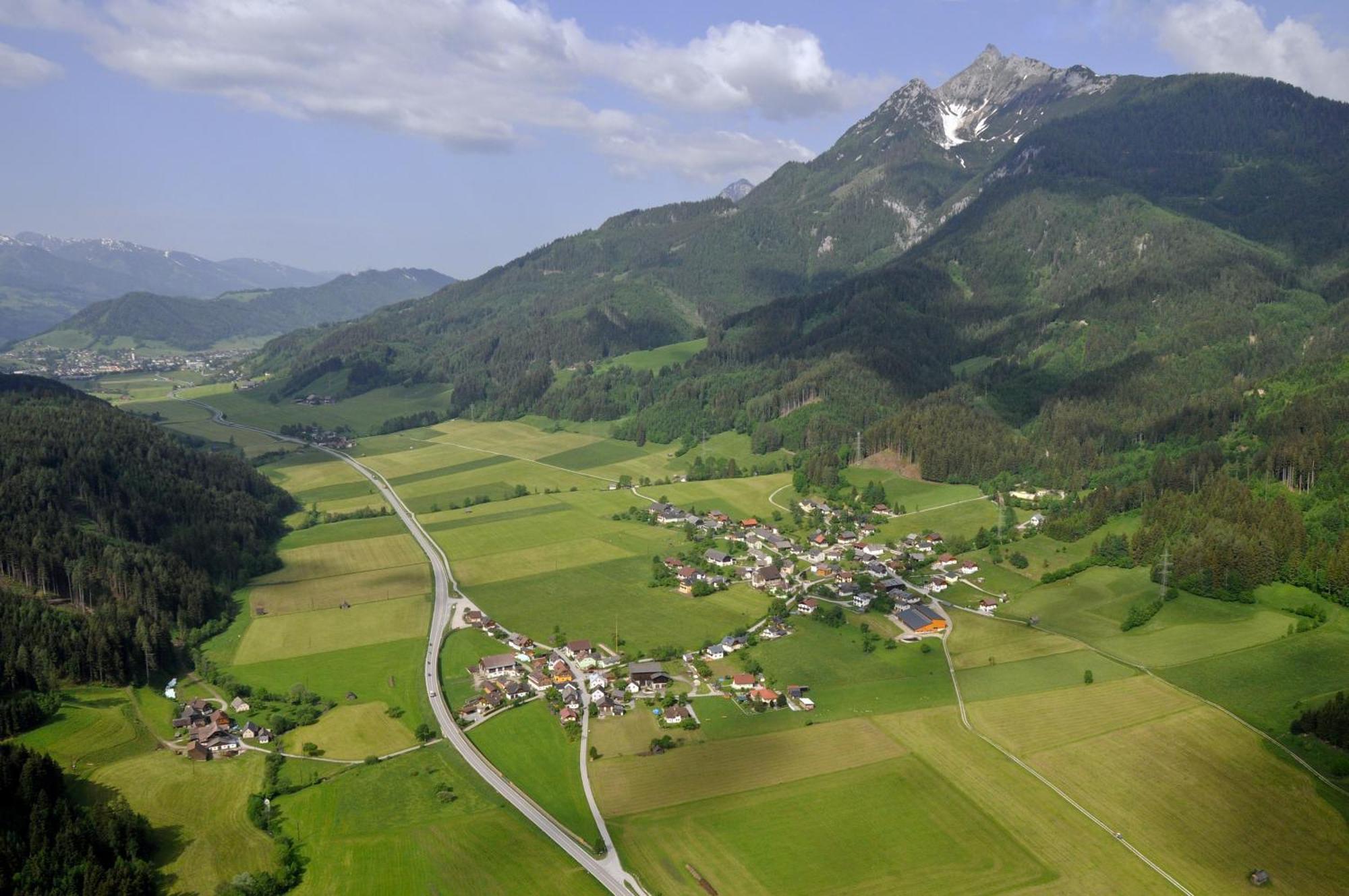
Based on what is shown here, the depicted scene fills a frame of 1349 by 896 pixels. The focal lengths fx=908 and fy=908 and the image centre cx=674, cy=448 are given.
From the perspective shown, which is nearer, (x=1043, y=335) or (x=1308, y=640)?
(x=1308, y=640)

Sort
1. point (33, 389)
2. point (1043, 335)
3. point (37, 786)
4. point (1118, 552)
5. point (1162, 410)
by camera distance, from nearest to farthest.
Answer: point (37, 786)
point (1118, 552)
point (1162, 410)
point (33, 389)
point (1043, 335)

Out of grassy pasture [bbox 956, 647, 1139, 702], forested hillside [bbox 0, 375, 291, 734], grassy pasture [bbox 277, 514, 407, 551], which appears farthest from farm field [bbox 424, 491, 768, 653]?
forested hillside [bbox 0, 375, 291, 734]

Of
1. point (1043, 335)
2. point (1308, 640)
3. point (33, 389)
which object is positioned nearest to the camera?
point (1308, 640)

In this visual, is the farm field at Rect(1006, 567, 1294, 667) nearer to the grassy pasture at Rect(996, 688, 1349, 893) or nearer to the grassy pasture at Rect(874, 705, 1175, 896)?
the grassy pasture at Rect(996, 688, 1349, 893)

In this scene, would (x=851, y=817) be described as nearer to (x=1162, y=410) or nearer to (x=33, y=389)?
(x=1162, y=410)

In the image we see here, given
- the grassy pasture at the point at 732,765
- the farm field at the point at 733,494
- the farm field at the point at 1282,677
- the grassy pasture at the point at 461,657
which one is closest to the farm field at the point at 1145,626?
the farm field at the point at 1282,677

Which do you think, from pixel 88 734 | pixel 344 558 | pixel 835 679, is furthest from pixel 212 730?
pixel 835 679

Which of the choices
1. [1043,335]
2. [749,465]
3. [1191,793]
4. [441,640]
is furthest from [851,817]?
[1043,335]
